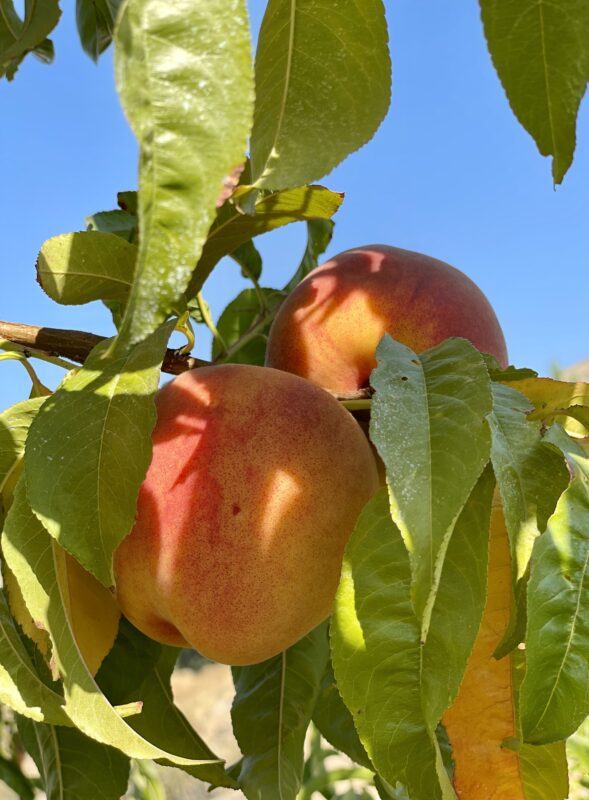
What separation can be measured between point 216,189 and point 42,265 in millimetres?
416

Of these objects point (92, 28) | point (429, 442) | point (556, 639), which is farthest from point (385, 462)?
point (92, 28)

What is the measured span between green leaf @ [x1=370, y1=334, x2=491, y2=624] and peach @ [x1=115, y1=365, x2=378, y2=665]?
114 millimetres

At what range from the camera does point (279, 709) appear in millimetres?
959

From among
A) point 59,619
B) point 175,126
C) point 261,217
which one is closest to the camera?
point 175,126

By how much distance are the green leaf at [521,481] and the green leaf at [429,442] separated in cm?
4

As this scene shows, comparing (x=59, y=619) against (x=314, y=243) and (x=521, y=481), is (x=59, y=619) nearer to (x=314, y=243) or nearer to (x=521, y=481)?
(x=521, y=481)

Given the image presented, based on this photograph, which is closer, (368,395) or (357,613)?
(357,613)

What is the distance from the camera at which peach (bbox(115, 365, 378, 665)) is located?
660 mm

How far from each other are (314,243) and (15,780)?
3.04ft

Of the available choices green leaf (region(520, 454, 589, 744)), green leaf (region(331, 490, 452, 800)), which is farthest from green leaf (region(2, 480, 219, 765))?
green leaf (region(520, 454, 589, 744))

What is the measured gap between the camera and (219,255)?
740mm

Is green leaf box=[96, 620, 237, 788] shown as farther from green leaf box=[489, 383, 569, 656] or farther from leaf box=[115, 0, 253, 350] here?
leaf box=[115, 0, 253, 350]

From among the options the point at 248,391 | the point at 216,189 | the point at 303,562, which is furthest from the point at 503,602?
the point at 216,189

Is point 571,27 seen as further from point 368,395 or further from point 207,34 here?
point 368,395
